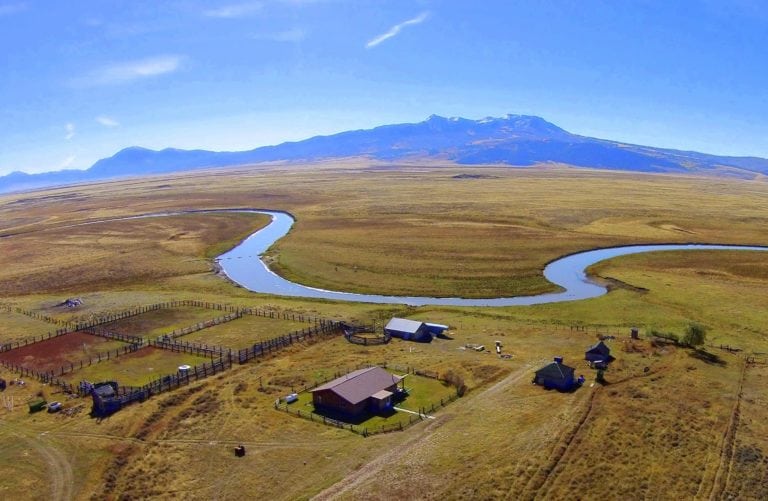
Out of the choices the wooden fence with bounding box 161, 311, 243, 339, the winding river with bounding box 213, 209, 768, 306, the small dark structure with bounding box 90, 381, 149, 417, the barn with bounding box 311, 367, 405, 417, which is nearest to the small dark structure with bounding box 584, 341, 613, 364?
the barn with bounding box 311, 367, 405, 417

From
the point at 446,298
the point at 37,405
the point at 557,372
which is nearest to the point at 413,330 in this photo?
the point at 557,372

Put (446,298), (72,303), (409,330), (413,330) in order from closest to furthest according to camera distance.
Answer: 1. (413,330)
2. (409,330)
3. (72,303)
4. (446,298)

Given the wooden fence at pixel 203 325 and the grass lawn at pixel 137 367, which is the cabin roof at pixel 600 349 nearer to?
the grass lawn at pixel 137 367

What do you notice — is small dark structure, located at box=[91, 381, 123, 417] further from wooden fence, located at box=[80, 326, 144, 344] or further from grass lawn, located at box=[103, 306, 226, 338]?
grass lawn, located at box=[103, 306, 226, 338]

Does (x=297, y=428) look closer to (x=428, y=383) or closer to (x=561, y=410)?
(x=428, y=383)

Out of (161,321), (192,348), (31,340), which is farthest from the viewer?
(161,321)


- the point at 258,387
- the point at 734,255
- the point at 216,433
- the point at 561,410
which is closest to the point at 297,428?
the point at 216,433

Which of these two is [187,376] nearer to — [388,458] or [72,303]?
[388,458]

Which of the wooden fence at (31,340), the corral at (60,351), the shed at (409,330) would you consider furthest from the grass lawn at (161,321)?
the shed at (409,330)
